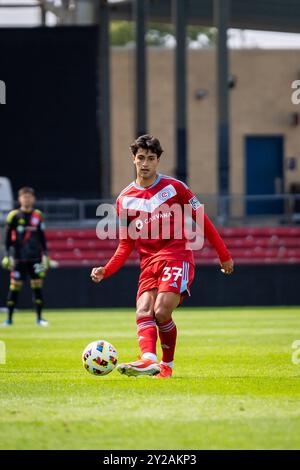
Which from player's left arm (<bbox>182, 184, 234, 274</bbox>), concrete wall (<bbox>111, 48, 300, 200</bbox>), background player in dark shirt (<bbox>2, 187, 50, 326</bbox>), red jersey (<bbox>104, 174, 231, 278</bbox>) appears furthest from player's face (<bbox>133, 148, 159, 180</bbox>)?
concrete wall (<bbox>111, 48, 300, 200</bbox>)

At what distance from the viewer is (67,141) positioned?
30.7m

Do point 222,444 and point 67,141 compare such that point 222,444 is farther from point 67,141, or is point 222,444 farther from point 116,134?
point 116,134

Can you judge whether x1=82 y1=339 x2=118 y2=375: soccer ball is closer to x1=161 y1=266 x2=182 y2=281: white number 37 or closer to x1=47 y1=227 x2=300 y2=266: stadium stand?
x1=161 y1=266 x2=182 y2=281: white number 37

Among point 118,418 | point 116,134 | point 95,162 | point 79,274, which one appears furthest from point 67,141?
point 118,418

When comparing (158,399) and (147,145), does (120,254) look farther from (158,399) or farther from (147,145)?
(158,399)

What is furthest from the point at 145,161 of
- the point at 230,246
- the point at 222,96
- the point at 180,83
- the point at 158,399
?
the point at 180,83

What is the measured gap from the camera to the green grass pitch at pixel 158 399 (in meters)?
7.58

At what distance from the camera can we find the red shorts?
11.0m

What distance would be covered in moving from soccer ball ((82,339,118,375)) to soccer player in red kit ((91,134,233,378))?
32cm

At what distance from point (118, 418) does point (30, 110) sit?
22953mm

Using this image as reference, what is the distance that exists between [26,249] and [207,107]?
24076 mm

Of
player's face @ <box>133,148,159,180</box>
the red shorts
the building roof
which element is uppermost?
the building roof

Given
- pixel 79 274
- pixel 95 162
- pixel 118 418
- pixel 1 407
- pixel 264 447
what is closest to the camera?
pixel 264 447

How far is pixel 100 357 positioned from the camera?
36.6ft
